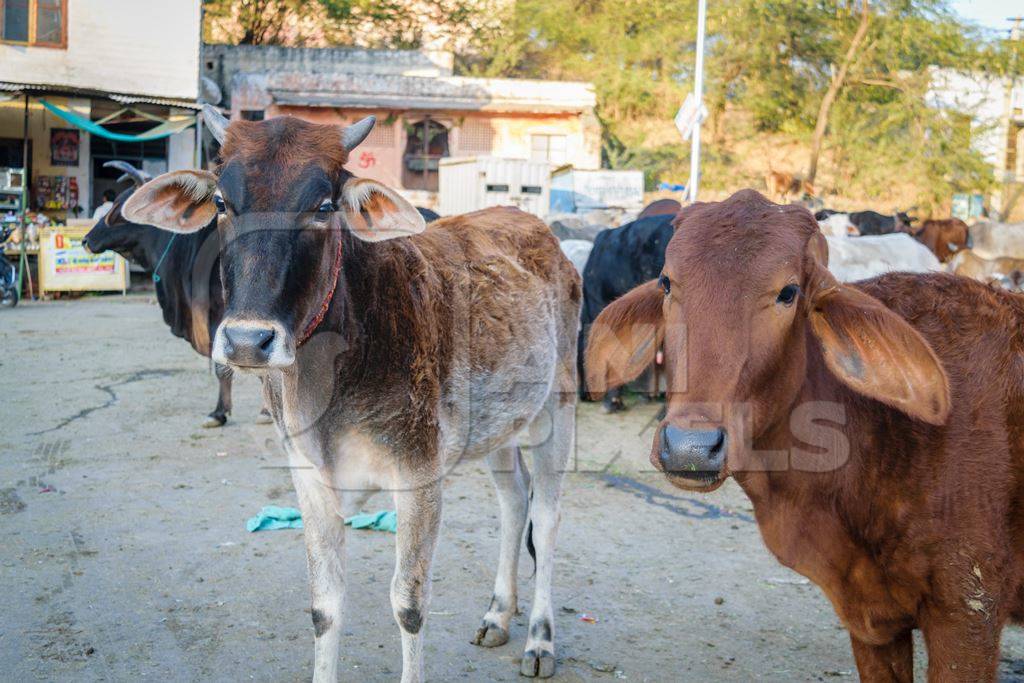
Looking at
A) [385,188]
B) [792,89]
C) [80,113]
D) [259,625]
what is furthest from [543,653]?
[792,89]

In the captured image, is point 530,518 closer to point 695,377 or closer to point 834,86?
point 695,377

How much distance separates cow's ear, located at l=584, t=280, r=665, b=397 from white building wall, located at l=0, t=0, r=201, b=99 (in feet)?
63.1

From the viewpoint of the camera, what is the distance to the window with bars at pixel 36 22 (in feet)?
63.2

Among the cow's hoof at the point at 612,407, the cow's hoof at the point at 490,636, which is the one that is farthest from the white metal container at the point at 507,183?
the cow's hoof at the point at 490,636

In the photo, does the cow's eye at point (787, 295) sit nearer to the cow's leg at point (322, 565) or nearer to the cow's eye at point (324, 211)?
the cow's eye at point (324, 211)

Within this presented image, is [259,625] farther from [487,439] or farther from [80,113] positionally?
[80,113]

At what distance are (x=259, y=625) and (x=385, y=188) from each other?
2.16 meters

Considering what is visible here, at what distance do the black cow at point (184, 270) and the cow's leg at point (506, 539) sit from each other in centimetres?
323

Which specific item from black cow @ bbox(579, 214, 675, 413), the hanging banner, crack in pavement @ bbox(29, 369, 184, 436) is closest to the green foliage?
the hanging banner

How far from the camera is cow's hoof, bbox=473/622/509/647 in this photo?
4152 millimetres

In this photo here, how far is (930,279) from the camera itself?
120 inches

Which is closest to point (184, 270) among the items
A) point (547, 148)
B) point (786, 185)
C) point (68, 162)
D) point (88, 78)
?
point (88, 78)

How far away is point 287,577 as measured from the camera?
15.5ft

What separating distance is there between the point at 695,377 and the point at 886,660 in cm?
123
